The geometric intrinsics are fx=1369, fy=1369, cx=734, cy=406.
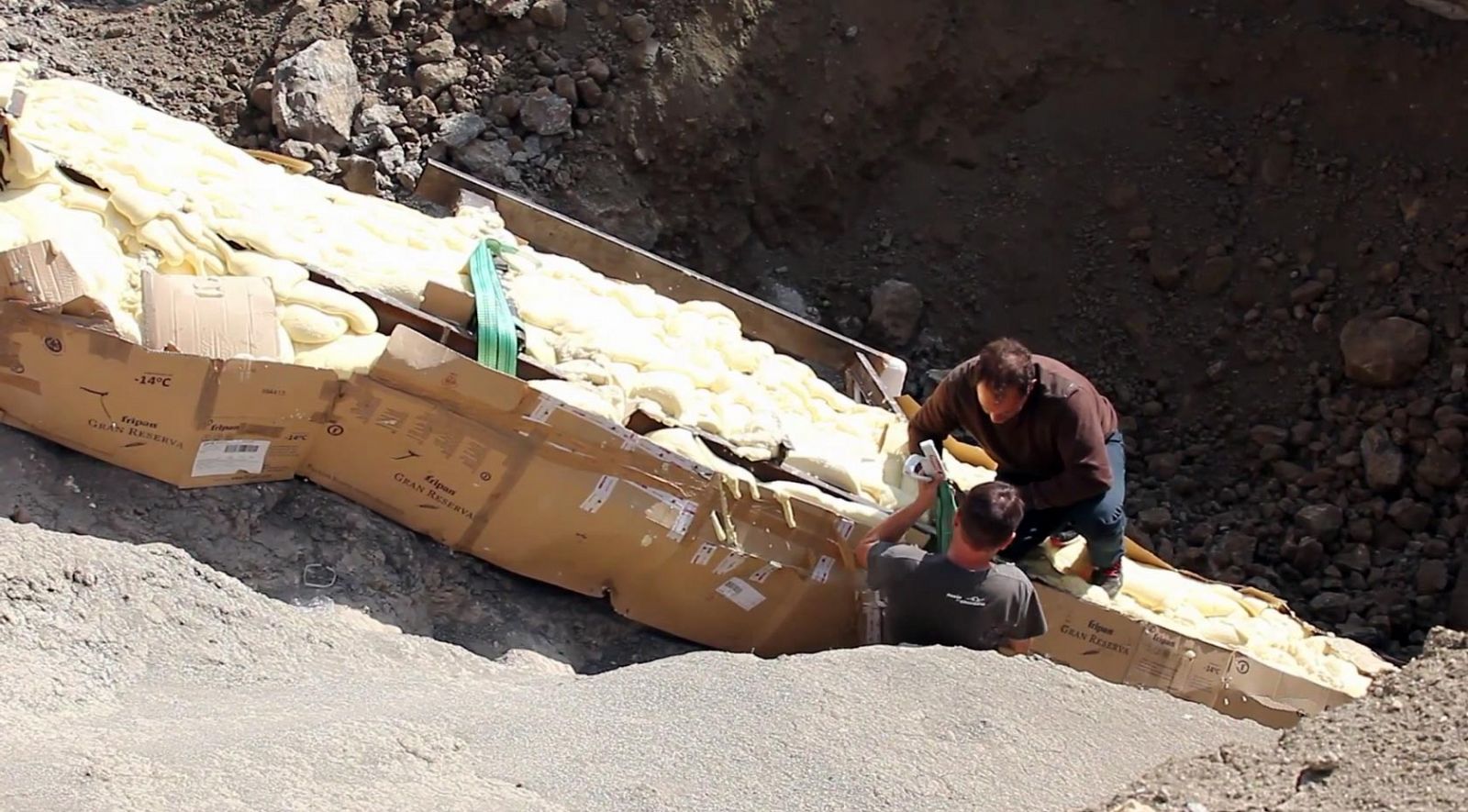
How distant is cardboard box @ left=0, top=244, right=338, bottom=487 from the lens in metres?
3.52

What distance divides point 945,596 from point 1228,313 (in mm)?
3520

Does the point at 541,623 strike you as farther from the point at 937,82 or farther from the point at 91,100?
the point at 937,82

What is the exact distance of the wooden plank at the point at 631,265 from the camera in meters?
5.16

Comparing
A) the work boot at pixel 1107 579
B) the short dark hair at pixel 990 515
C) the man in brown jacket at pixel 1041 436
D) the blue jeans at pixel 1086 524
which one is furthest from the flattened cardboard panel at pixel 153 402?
the work boot at pixel 1107 579

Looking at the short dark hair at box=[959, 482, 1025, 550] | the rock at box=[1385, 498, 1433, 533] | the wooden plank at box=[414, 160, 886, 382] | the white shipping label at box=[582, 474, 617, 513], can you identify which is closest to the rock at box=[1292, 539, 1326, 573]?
the rock at box=[1385, 498, 1433, 533]

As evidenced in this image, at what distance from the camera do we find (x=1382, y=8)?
6.68 m

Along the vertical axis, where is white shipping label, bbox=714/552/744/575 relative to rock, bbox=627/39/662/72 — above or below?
below

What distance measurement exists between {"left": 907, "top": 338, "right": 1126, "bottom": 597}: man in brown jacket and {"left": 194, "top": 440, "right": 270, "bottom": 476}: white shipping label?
6.76 ft

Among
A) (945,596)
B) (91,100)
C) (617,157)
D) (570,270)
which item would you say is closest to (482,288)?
(570,270)

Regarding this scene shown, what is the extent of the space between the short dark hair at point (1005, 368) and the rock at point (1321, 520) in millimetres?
2677

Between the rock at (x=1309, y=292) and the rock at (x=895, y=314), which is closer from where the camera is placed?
the rock at (x=1309, y=292)

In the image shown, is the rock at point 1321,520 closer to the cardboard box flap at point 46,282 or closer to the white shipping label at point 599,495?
the white shipping label at point 599,495

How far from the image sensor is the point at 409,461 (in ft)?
13.1

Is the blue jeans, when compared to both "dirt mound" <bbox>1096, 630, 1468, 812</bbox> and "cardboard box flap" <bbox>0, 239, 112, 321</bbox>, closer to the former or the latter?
"dirt mound" <bbox>1096, 630, 1468, 812</bbox>
